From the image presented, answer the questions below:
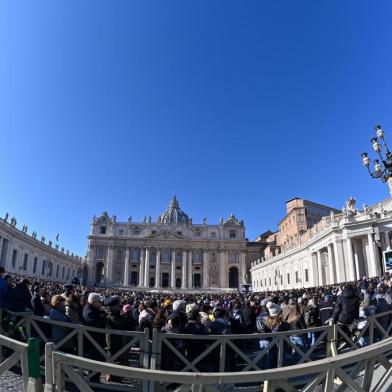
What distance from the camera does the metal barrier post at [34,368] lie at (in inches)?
112

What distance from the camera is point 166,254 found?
76.6 m

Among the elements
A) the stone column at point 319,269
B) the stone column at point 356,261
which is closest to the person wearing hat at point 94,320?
the stone column at point 356,261

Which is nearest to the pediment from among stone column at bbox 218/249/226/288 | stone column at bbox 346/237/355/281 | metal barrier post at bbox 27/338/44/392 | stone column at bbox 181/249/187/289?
stone column at bbox 181/249/187/289

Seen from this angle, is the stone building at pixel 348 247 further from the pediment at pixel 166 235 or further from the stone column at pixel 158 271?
the stone column at pixel 158 271

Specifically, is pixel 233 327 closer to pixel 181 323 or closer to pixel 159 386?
pixel 181 323

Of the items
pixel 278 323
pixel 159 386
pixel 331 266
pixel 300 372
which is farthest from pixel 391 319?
pixel 331 266

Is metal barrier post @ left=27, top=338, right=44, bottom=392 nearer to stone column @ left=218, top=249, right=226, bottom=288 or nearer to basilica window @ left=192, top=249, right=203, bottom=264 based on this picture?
stone column @ left=218, top=249, right=226, bottom=288

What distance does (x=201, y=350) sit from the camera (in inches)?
214

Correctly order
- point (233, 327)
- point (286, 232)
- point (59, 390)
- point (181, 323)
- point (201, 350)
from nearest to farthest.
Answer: point (59, 390), point (201, 350), point (181, 323), point (233, 327), point (286, 232)

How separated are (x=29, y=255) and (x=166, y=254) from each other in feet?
102

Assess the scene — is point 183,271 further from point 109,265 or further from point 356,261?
point 356,261

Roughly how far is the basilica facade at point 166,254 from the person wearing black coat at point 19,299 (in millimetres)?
68792

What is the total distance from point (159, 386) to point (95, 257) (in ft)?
245

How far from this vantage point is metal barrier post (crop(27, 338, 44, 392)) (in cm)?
285
